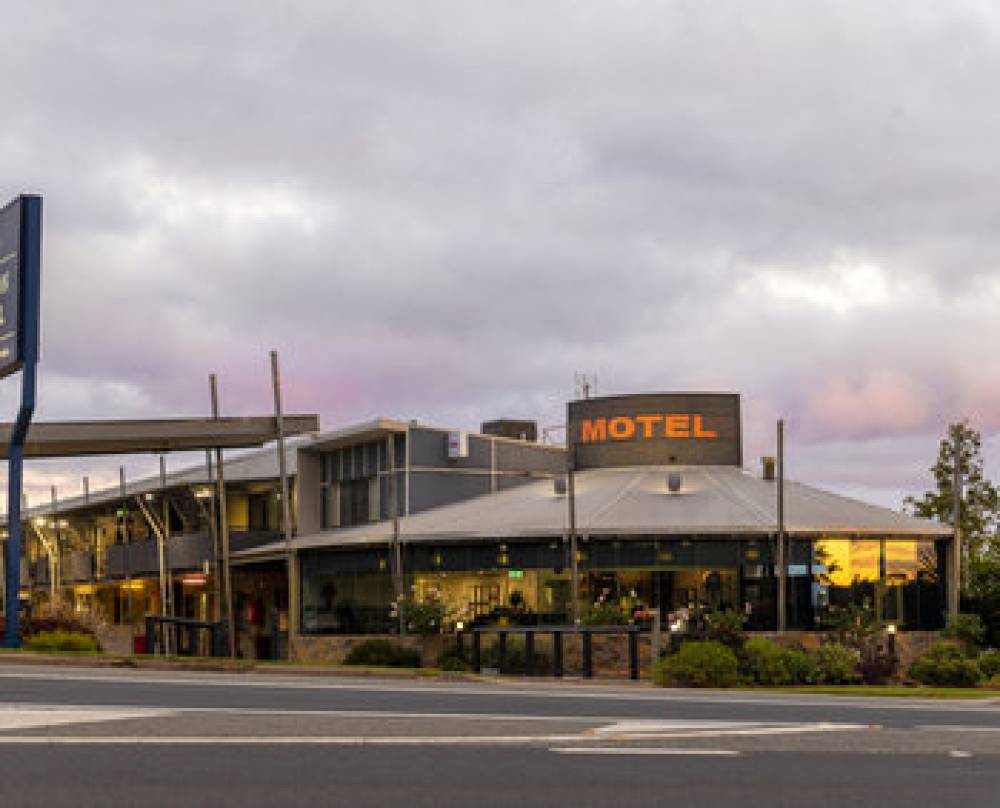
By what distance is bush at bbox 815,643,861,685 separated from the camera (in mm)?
34312

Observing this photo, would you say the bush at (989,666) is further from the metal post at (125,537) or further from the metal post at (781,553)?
the metal post at (125,537)

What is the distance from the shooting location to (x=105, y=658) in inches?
1217

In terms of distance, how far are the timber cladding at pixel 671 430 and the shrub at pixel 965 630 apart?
1281 cm

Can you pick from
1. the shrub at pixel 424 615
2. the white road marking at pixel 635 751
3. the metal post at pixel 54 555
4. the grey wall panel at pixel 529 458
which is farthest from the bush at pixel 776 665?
the metal post at pixel 54 555

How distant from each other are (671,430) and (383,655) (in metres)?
14.9

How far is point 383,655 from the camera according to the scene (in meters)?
44.9

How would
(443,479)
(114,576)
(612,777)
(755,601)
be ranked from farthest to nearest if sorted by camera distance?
1. (114,576)
2. (443,479)
3. (755,601)
4. (612,777)

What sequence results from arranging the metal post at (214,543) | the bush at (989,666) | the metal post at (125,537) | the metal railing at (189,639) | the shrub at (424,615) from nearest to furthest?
1. the bush at (989,666)
2. the shrub at (424,615)
3. the metal railing at (189,639)
4. the metal post at (214,543)
5. the metal post at (125,537)

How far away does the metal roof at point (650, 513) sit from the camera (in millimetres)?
46438

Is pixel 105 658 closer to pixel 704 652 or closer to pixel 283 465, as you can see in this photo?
pixel 704 652

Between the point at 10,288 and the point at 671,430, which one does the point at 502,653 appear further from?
the point at 671,430

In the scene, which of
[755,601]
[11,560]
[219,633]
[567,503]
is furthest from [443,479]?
[11,560]

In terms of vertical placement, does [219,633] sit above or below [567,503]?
below

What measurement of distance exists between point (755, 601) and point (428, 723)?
3136 centimetres
